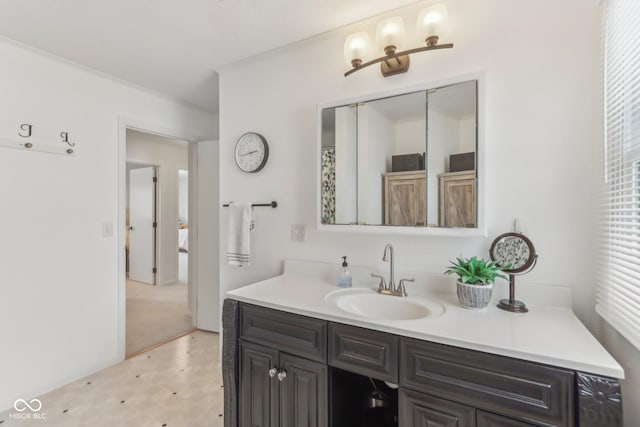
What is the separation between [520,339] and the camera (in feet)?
3.24

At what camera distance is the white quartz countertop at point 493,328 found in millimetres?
887

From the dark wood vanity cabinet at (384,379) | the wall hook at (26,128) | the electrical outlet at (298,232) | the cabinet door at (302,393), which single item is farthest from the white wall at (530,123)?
the wall hook at (26,128)

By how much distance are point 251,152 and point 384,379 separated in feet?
5.40

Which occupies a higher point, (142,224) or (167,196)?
(167,196)

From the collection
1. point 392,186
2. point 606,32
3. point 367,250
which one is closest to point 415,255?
point 367,250

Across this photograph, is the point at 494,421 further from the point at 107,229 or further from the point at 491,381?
the point at 107,229

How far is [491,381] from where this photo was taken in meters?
0.96

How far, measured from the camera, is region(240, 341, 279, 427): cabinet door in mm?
1397

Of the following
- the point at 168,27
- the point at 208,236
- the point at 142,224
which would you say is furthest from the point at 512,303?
the point at 142,224

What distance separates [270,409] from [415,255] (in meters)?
1.04

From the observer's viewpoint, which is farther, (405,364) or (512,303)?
(512,303)

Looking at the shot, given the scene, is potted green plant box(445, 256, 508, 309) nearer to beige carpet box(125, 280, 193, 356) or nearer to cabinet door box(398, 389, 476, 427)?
cabinet door box(398, 389, 476, 427)

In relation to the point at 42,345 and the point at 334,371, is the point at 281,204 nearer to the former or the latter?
the point at 334,371

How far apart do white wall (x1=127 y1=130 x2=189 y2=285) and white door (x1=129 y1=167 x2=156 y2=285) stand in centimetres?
13
